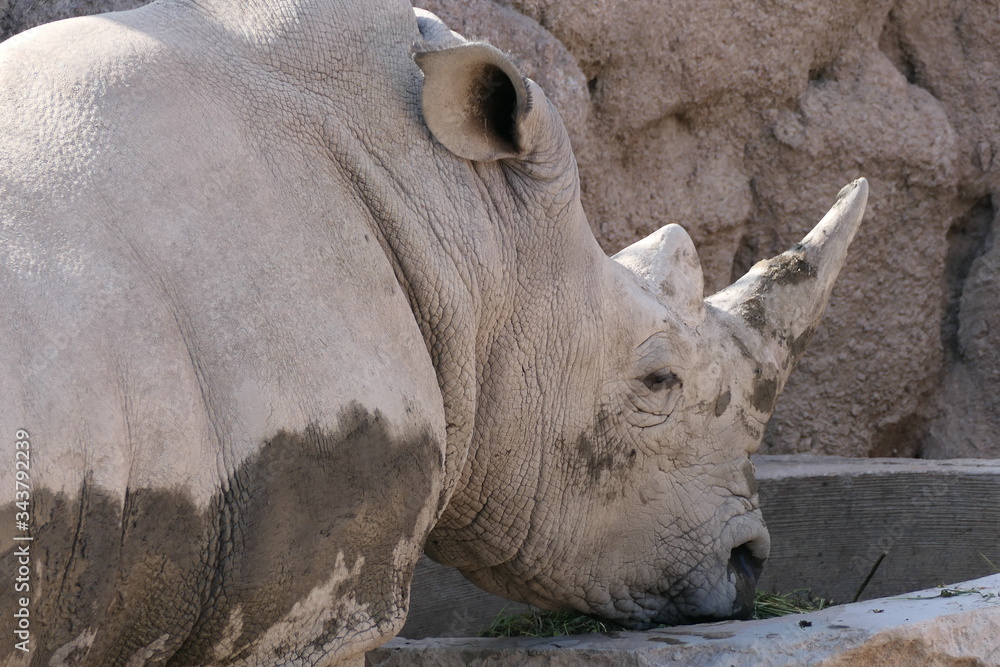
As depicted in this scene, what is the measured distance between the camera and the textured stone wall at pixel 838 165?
450cm

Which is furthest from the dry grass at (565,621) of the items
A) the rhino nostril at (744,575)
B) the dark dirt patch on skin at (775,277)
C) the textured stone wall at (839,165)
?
the textured stone wall at (839,165)

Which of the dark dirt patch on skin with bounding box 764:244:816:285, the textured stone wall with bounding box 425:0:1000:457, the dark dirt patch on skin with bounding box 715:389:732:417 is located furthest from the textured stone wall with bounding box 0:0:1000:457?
the dark dirt patch on skin with bounding box 715:389:732:417

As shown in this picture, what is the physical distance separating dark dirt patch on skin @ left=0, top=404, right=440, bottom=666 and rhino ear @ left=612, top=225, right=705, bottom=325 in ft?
2.66

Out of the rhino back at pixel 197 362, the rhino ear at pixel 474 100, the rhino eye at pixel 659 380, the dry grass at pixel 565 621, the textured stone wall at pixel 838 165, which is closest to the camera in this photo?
the rhino back at pixel 197 362

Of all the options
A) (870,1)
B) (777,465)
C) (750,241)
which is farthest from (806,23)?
(777,465)

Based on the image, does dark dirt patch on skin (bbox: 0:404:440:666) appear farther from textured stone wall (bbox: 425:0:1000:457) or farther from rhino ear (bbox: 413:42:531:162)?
textured stone wall (bbox: 425:0:1000:457)

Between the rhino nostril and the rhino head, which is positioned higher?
the rhino head

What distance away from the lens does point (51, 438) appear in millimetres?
1495

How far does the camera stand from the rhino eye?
252 centimetres

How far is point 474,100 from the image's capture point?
2184 mm

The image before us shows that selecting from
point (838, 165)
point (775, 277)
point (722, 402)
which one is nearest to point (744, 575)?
point (722, 402)

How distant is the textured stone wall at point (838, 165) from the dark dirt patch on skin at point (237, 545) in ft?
8.36

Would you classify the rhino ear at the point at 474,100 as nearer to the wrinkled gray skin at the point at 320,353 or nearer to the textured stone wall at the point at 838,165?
the wrinkled gray skin at the point at 320,353

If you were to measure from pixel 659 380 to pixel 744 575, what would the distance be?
1.68 ft
